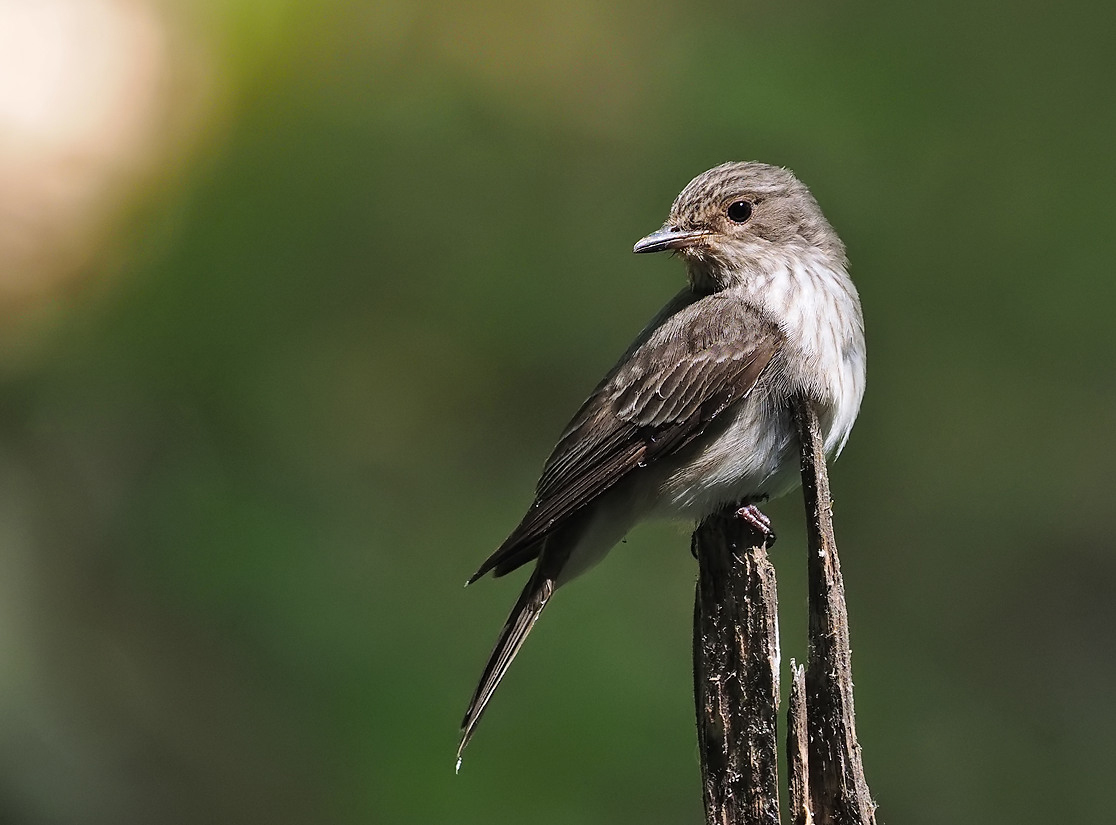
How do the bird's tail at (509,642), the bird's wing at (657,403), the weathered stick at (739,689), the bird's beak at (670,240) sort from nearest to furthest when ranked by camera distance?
the weathered stick at (739,689) < the bird's tail at (509,642) < the bird's wing at (657,403) < the bird's beak at (670,240)

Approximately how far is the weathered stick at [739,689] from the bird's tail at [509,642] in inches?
34.7

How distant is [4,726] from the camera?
484 cm

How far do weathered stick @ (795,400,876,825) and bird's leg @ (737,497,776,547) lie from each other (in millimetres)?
584

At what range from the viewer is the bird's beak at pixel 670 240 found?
13.8 feet

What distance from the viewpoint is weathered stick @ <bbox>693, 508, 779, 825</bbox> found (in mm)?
2896

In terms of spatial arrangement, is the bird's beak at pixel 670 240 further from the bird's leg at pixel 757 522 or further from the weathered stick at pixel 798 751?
the weathered stick at pixel 798 751

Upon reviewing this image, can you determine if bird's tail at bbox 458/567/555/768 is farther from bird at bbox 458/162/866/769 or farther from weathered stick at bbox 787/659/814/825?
weathered stick at bbox 787/659/814/825

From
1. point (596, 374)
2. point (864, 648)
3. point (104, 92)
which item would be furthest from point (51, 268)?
point (864, 648)

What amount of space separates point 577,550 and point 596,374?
1433 millimetres

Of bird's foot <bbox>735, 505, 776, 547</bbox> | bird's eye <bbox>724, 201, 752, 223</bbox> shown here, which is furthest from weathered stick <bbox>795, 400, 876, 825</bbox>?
bird's eye <bbox>724, 201, 752, 223</bbox>

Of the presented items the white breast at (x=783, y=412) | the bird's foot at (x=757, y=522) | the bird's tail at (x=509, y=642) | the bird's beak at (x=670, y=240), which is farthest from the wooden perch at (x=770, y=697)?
the bird's beak at (x=670, y=240)

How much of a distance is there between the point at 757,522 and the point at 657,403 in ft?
2.01

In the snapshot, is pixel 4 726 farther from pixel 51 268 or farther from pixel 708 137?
pixel 708 137

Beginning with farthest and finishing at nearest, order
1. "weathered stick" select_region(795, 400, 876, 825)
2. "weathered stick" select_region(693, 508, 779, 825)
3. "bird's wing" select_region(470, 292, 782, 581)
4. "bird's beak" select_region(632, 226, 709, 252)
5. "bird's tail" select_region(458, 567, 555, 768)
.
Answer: "bird's beak" select_region(632, 226, 709, 252) < "bird's wing" select_region(470, 292, 782, 581) < "bird's tail" select_region(458, 567, 555, 768) < "weathered stick" select_region(693, 508, 779, 825) < "weathered stick" select_region(795, 400, 876, 825)
